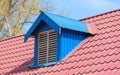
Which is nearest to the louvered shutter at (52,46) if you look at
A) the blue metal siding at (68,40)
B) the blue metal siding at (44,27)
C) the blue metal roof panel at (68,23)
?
the blue metal siding at (44,27)

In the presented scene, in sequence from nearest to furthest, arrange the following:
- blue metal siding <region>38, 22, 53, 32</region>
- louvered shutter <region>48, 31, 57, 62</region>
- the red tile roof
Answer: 1. the red tile roof
2. louvered shutter <region>48, 31, 57, 62</region>
3. blue metal siding <region>38, 22, 53, 32</region>

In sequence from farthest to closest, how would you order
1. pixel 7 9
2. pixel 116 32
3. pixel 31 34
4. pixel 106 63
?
pixel 7 9 < pixel 31 34 < pixel 116 32 < pixel 106 63

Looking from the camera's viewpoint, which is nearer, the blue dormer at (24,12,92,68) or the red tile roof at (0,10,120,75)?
the red tile roof at (0,10,120,75)

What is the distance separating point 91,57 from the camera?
962 cm

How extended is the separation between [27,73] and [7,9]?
15046 millimetres

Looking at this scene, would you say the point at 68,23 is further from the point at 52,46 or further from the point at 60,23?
the point at 52,46

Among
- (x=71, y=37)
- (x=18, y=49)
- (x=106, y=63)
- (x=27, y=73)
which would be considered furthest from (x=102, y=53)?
(x=18, y=49)

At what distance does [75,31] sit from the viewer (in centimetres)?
1060

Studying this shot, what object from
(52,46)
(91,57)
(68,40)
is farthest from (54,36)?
(91,57)

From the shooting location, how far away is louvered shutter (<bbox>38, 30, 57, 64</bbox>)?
10.6 metres

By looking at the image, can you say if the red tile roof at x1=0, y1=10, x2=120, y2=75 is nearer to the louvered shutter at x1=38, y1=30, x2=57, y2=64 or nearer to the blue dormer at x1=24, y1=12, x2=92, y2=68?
the blue dormer at x1=24, y1=12, x2=92, y2=68

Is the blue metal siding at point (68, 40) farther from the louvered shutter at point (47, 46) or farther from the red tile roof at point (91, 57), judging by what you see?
the louvered shutter at point (47, 46)

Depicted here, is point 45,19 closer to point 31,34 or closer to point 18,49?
point 31,34

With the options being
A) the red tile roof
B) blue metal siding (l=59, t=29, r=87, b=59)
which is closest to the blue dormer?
blue metal siding (l=59, t=29, r=87, b=59)
